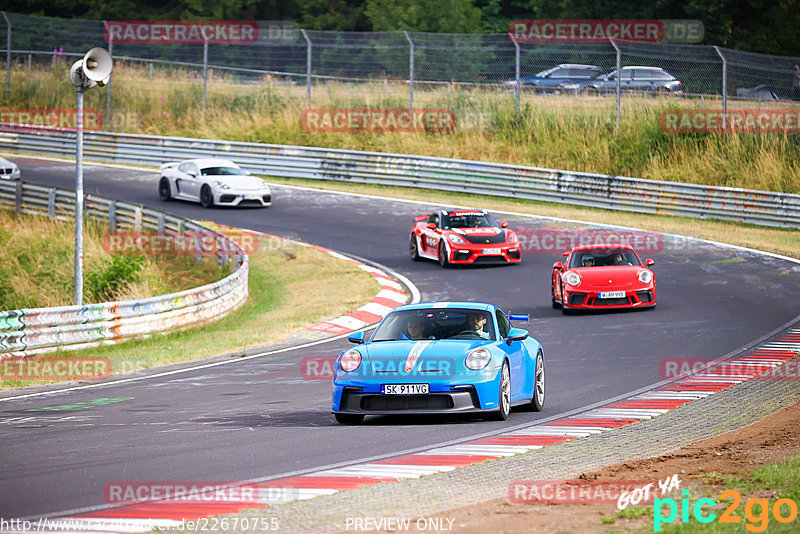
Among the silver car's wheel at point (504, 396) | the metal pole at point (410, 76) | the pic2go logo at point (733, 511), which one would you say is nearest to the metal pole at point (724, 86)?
the metal pole at point (410, 76)

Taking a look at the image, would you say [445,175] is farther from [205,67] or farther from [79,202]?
[79,202]

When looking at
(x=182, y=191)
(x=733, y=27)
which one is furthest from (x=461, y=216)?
(x=733, y=27)

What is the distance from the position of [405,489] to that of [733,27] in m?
50.0

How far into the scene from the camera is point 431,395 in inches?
432

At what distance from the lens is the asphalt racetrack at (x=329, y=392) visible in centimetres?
907

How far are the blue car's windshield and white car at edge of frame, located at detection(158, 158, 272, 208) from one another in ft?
71.9

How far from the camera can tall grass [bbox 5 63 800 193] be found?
3522 cm

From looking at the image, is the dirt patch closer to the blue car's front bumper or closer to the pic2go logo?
the pic2go logo

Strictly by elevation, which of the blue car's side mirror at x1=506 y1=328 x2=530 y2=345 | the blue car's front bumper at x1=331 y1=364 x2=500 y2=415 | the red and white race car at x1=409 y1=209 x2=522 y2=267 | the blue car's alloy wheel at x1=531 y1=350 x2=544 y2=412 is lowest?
the red and white race car at x1=409 y1=209 x2=522 y2=267

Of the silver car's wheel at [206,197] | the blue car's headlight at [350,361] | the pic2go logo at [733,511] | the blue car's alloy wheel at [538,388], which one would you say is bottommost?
the silver car's wheel at [206,197]

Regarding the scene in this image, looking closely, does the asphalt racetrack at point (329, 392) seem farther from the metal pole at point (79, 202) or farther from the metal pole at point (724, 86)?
the metal pole at point (724, 86)

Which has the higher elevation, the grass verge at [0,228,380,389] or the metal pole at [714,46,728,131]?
the metal pole at [714,46,728,131]

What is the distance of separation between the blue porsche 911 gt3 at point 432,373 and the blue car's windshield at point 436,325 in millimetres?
10

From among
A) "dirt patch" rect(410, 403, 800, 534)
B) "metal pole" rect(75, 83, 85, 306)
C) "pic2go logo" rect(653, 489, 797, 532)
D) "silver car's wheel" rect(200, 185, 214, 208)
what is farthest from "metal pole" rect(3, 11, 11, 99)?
"pic2go logo" rect(653, 489, 797, 532)
